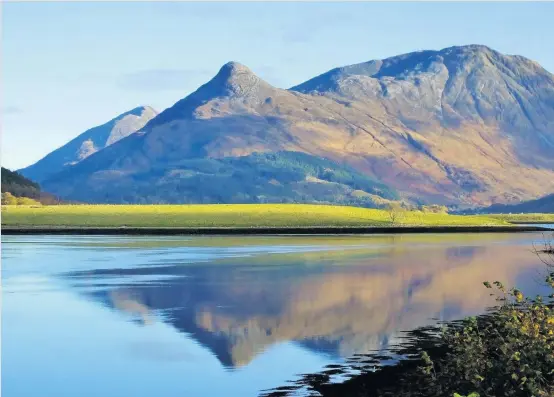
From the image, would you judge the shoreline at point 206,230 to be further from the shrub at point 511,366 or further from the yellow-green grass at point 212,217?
the shrub at point 511,366

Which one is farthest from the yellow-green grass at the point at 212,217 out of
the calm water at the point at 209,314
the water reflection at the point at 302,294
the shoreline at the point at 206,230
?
the calm water at the point at 209,314

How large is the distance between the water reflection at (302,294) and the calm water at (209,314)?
0.21ft

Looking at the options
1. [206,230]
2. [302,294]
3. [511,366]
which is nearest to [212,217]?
[206,230]

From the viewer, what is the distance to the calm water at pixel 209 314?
83.8 ft

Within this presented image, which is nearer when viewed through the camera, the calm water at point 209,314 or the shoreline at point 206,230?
the calm water at point 209,314

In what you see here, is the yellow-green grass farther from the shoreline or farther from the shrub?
the shrub

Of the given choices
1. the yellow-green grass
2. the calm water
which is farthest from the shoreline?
the calm water

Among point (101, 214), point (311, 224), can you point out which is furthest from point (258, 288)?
point (101, 214)

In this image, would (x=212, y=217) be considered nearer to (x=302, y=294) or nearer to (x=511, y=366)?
(x=302, y=294)

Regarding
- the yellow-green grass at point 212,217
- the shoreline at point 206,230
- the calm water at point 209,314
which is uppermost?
the yellow-green grass at point 212,217

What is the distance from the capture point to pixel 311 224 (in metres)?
163

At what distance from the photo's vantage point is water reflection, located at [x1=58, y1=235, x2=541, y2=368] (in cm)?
3225

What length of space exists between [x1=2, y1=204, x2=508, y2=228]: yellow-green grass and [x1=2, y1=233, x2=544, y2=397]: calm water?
8522cm

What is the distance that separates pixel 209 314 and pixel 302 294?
834 cm
